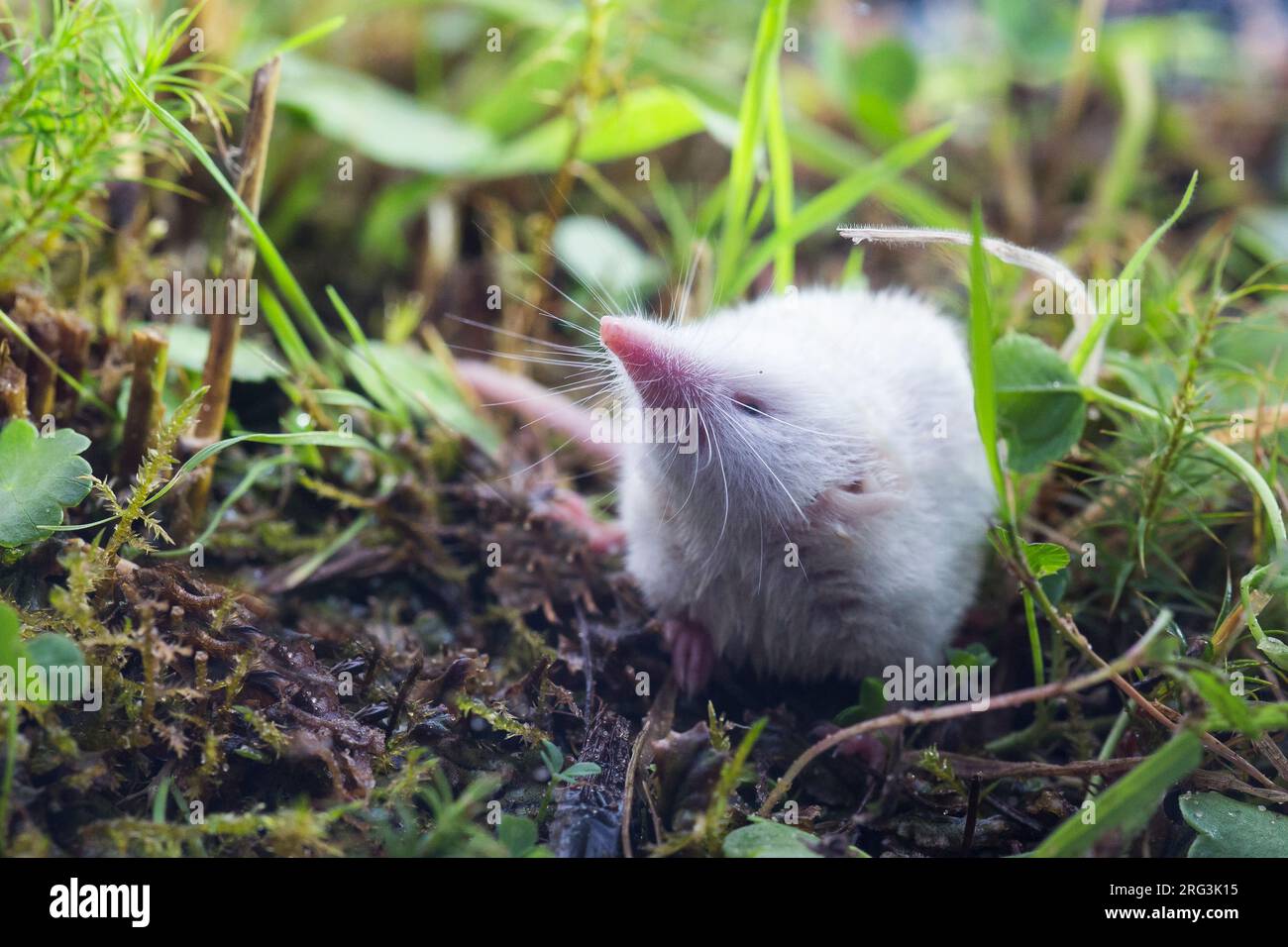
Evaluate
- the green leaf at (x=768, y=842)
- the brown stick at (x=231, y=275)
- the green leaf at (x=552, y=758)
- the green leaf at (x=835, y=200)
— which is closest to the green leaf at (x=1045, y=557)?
the green leaf at (x=768, y=842)

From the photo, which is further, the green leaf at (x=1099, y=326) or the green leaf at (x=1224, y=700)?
the green leaf at (x=1099, y=326)

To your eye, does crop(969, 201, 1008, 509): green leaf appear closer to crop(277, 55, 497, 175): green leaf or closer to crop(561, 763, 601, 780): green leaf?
crop(561, 763, 601, 780): green leaf

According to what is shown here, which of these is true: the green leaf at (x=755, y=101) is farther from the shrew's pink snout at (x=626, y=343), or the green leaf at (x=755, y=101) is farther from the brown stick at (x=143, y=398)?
the brown stick at (x=143, y=398)

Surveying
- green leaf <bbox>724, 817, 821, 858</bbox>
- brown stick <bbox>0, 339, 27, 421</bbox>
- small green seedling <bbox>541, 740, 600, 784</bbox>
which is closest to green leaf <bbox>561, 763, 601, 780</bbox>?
small green seedling <bbox>541, 740, 600, 784</bbox>

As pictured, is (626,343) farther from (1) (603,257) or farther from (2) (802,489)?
(1) (603,257)

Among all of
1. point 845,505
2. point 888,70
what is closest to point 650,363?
point 845,505

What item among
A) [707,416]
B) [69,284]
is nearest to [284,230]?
[69,284]

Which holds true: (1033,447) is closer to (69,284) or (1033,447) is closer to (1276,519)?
(1276,519)
